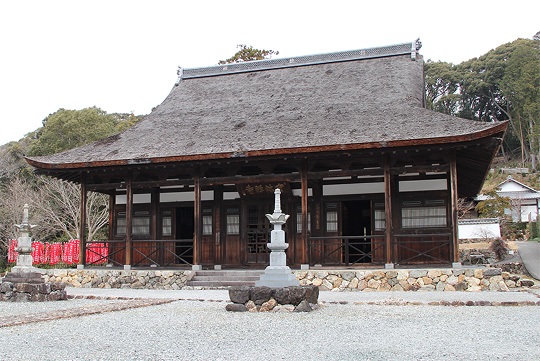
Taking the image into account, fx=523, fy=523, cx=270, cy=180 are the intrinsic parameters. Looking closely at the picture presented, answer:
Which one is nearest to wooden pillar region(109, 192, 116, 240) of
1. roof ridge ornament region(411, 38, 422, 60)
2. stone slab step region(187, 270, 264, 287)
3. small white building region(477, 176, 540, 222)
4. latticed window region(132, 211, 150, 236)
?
latticed window region(132, 211, 150, 236)

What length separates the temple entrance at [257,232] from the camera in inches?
607

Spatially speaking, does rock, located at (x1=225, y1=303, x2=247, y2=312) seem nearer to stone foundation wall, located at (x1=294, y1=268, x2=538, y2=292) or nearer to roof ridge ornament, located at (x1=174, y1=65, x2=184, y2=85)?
stone foundation wall, located at (x1=294, y1=268, x2=538, y2=292)

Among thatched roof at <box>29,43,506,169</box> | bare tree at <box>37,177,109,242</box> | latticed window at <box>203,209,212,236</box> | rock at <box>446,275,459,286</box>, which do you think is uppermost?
thatched roof at <box>29,43,506,169</box>

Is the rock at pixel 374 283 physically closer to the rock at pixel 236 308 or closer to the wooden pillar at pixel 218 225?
the rock at pixel 236 308

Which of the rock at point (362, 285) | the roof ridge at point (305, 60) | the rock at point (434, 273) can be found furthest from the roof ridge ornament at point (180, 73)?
the rock at point (434, 273)

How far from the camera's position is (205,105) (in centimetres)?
1817

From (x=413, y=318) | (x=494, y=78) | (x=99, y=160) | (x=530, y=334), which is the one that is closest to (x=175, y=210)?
(x=99, y=160)

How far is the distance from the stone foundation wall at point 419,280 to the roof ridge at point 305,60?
9.07 metres

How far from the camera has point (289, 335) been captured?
6.29m

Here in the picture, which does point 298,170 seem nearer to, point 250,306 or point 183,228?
point 183,228

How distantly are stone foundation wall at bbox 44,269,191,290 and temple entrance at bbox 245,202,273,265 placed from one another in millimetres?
2267

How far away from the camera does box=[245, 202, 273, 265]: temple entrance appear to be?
50.6 feet

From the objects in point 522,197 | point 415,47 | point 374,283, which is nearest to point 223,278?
point 374,283

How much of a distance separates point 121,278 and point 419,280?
26.2ft
